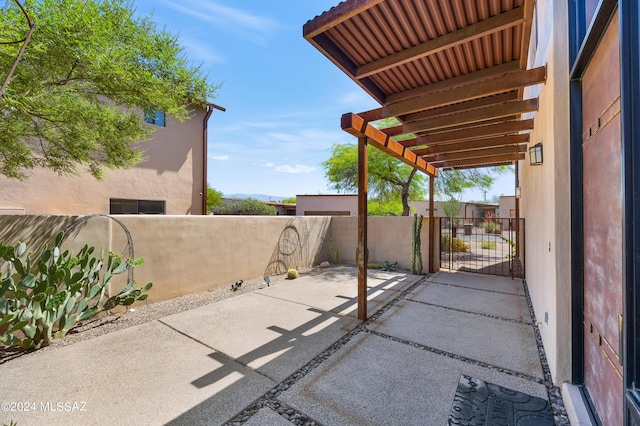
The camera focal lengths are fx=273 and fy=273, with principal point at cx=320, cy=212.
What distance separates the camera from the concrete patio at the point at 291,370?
86.4 inches

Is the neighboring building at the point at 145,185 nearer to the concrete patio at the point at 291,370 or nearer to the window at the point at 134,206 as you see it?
the window at the point at 134,206

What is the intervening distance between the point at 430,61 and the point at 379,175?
9.77 metres

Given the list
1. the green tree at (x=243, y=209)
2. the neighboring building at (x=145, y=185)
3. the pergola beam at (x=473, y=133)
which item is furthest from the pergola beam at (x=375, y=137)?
the green tree at (x=243, y=209)

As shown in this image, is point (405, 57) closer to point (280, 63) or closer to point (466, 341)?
point (466, 341)

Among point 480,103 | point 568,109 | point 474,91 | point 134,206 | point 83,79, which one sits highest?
point 83,79

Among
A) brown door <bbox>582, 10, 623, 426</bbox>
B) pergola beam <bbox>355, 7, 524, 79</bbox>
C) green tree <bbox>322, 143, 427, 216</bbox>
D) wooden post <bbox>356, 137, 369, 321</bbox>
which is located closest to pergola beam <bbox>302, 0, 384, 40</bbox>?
pergola beam <bbox>355, 7, 524, 79</bbox>

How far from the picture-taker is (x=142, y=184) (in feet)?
30.6

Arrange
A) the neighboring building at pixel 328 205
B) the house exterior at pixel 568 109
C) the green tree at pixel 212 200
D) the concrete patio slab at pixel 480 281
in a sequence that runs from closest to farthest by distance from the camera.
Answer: the house exterior at pixel 568 109 < the concrete patio slab at pixel 480 281 < the green tree at pixel 212 200 < the neighboring building at pixel 328 205

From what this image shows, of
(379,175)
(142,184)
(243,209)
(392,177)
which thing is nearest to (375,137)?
Result: (142,184)

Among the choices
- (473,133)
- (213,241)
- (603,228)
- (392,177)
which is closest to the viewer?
(603,228)

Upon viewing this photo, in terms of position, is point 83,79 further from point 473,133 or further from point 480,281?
point 480,281

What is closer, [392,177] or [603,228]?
[603,228]

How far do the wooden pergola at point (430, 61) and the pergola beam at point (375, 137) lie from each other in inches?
0.7

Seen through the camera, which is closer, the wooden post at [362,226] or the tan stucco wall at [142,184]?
the wooden post at [362,226]
